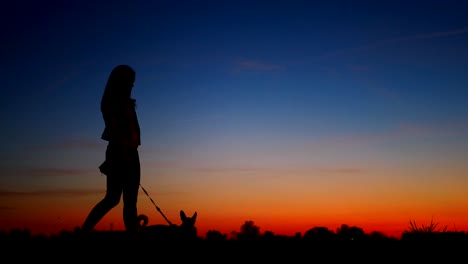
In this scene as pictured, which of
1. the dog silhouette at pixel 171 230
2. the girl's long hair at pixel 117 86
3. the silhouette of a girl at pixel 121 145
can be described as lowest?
the dog silhouette at pixel 171 230

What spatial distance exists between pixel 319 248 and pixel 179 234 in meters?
2.34

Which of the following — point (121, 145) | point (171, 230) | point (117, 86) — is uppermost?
point (117, 86)

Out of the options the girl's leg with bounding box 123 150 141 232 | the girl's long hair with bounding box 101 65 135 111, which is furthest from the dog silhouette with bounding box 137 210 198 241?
the girl's long hair with bounding box 101 65 135 111

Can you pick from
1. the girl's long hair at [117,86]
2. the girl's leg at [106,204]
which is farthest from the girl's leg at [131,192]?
the girl's long hair at [117,86]

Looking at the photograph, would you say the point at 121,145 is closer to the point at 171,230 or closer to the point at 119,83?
the point at 119,83

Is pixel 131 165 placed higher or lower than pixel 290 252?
higher

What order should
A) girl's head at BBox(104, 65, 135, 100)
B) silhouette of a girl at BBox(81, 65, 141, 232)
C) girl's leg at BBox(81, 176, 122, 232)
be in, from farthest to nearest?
girl's head at BBox(104, 65, 135, 100) → silhouette of a girl at BBox(81, 65, 141, 232) → girl's leg at BBox(81, 176, 122, 232)

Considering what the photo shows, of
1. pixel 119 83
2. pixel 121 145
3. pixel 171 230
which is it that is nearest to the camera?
pixel 121 145

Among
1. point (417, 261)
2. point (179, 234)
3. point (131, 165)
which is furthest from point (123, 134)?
point (417, 261)

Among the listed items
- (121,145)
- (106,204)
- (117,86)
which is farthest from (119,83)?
(106,204)

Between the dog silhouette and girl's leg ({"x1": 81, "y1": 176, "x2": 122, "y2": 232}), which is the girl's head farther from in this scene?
the dog silhouette

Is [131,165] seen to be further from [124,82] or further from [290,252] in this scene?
[290,252]

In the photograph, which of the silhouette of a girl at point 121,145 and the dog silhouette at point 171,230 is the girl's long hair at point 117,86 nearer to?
the silhouette of a girl at point 121,145

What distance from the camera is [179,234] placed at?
7727 millimetres
